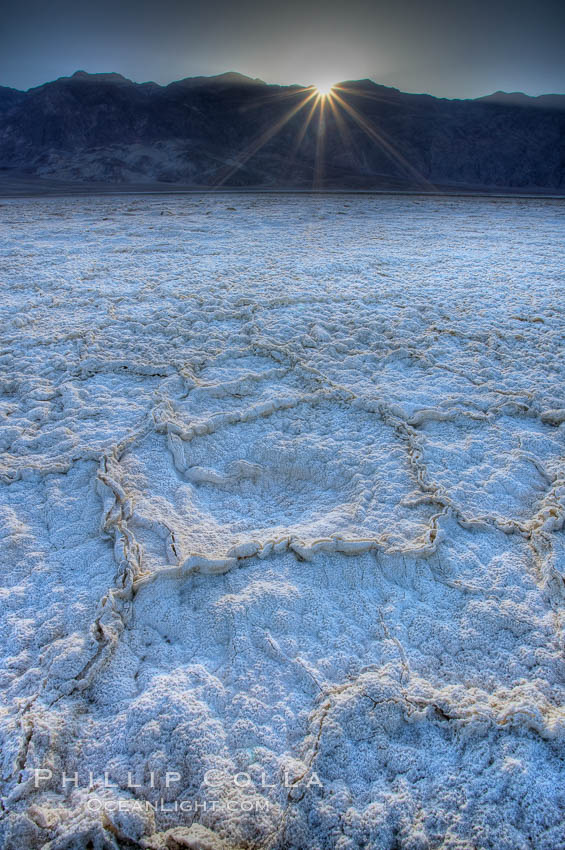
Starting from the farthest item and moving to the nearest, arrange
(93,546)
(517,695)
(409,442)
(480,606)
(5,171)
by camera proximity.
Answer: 1. (5,171)
2. (409,442)
3. (93,546)
4. (480,606)
5. (517,695)

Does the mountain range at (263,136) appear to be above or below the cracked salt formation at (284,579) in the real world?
above

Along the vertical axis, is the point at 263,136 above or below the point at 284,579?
above

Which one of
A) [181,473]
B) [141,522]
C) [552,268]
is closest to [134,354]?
[181,473]

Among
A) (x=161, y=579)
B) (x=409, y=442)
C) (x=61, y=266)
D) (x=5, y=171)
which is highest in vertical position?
(x=5, y=171)

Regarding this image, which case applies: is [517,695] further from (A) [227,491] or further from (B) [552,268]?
(B) [552,268]

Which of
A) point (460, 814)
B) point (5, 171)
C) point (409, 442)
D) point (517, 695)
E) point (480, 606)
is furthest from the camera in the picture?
point (5, 171)

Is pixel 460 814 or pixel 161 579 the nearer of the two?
pixel 460 814
